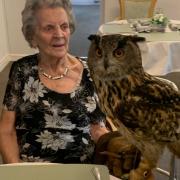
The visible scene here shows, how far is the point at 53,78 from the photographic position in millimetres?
1453

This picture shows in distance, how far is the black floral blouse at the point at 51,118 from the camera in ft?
4.65

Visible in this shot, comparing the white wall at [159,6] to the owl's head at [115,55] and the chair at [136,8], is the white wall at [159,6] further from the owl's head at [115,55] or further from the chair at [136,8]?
the owl's head at [115,55]

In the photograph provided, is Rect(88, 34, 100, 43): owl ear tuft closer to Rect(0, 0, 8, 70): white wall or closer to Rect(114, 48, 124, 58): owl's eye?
Rect(114, 48, 124, 58): owl's eye

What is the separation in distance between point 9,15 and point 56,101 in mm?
3394

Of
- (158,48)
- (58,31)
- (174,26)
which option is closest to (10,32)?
(174,26)

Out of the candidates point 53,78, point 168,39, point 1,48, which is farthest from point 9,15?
point 53,78

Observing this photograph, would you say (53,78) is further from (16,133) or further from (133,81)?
(133,81)

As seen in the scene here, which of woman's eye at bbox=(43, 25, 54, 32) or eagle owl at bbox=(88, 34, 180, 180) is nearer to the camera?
eagle owl at bbox=(88, 34, 180, 180)

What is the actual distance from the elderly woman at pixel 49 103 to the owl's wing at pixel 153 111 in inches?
30.8

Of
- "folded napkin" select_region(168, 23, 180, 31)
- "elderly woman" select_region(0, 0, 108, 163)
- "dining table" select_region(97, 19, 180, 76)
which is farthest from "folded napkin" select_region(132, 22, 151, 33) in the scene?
"elderly woman" select_region(0, 0, 108, 163)

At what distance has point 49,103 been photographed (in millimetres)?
Result: 1411

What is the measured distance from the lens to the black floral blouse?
1.42 meters

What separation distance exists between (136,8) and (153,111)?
12.1ft

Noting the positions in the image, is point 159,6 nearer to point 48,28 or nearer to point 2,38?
point 2,38
